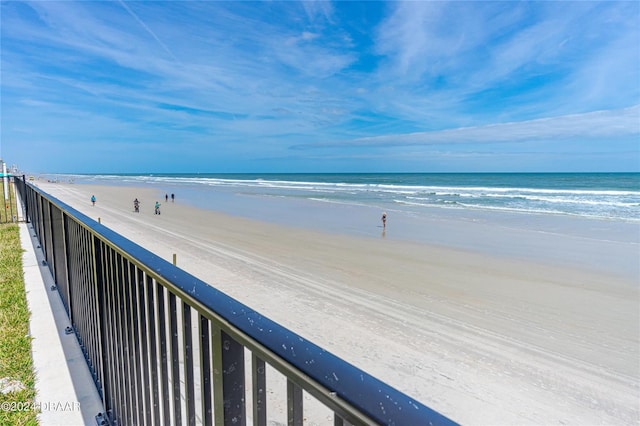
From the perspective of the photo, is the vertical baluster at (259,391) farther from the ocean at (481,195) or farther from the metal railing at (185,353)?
the ocean at (481,195)

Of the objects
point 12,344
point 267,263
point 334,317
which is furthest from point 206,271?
point 12,344

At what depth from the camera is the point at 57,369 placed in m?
3.16

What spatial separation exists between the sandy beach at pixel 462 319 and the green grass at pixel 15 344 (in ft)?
11.6

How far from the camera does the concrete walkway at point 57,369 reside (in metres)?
2.66

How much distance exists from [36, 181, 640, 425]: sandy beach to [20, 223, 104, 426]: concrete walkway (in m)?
3.23

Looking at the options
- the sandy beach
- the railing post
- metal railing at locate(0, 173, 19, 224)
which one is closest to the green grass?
the railing post

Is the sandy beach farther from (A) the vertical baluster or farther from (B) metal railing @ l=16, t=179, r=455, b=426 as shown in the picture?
(A) the vertical baluster

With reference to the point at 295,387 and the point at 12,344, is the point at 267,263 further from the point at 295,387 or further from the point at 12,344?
the point at 295,387

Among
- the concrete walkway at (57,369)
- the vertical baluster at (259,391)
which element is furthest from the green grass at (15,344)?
the vertical baluster at (259,391)

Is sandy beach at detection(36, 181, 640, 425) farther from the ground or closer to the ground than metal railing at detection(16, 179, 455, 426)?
closer to the ground

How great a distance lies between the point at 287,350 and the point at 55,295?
5.33m

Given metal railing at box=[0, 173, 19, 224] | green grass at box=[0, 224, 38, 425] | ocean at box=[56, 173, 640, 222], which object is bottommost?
ocean at box=[56, 173, 640, 222]

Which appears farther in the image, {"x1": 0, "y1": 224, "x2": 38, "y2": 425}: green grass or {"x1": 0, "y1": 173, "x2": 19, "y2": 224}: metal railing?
{"x1": 0, "y1": 173, "x2": 19, "y2": 224}: metal railing

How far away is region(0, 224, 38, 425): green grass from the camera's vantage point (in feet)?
8.64
